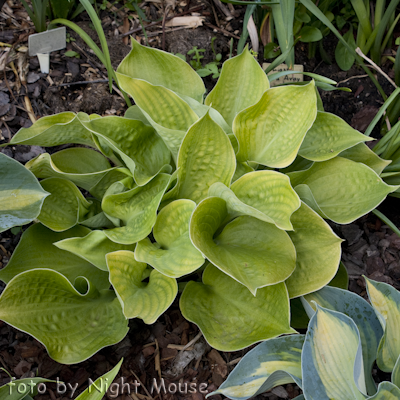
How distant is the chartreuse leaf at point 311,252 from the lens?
0.93m

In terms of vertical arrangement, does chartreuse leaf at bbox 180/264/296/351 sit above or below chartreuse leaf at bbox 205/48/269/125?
below

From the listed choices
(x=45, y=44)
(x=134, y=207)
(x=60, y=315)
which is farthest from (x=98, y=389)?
(x=45, y=44)

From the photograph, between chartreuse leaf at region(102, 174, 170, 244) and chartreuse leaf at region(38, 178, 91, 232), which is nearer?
chartreuse leaf at region(102, 174, 170, 244)

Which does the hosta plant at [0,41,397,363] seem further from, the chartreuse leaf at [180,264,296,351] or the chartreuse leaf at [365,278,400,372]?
the chartreuse leaf at [365,278,400,372]

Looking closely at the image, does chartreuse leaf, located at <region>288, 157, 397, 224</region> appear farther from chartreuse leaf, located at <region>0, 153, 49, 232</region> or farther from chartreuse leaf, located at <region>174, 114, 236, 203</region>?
chartreuse leaf, located at <region>0, 153, 49, 232</region>

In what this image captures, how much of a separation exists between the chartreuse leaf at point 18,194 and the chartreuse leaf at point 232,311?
0.42 meters

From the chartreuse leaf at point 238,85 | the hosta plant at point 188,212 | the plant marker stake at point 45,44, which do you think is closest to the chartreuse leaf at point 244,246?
the hosta plant at point 188,212

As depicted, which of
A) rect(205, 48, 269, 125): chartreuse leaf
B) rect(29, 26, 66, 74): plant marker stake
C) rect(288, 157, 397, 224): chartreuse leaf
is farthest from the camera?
rect(29, 26, 66, 74): plant marker stake

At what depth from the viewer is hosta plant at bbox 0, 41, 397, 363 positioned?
34.1 inches

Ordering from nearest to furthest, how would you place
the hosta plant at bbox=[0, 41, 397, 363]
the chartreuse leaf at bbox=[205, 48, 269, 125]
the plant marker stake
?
the hosta plant at bbox=[0, 41, 397, 363]
the chartreuse leaf at bbox=[205, 48, 269, 125]
the plant marker stake

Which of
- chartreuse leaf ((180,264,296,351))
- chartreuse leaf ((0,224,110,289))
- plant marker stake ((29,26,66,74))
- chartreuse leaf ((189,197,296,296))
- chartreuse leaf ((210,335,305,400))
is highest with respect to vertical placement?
plant marker stake ((29,26,66,74))

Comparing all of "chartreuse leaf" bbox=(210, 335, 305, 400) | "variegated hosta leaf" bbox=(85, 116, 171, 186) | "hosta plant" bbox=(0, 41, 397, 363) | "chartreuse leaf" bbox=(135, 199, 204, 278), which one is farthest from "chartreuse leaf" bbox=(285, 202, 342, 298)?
"variegated hosta leaf" bbox=(85, 116, 171, 186)

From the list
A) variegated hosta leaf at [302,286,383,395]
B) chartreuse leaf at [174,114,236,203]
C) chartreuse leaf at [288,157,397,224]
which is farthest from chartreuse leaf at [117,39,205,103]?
variegated hosta leaf at [302,286,383,395]

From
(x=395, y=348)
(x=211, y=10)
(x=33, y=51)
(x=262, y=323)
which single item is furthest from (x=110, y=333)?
(x=211, y=10)
